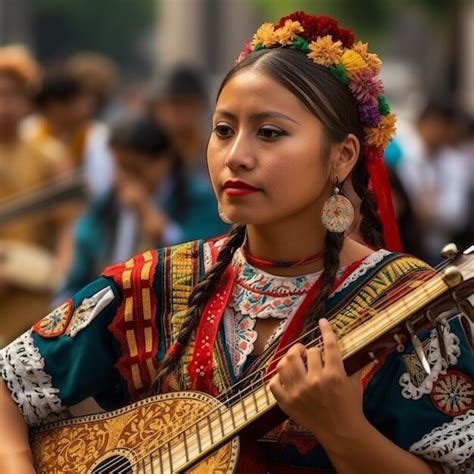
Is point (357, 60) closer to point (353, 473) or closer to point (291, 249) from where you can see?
point (291, 249)

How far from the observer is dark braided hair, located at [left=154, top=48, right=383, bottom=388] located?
3.51 meters

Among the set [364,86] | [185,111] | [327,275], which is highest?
[185,111]

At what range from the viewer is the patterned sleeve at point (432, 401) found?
3.40m

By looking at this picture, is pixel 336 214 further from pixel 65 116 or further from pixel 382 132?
pixel 65 116

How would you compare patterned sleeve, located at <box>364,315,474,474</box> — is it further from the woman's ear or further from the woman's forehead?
the woman's forehead

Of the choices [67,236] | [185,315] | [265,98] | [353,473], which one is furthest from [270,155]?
[67,236]

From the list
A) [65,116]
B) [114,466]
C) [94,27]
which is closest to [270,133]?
[114,466]

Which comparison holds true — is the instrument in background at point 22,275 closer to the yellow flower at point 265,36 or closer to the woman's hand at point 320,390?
the yellow flower at point 265,36

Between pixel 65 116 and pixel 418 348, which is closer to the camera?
pixel 418 348

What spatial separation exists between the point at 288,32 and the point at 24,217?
5.04m

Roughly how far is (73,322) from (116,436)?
0.29 m

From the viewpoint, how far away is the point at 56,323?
3762mm

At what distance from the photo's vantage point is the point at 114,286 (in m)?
3.72

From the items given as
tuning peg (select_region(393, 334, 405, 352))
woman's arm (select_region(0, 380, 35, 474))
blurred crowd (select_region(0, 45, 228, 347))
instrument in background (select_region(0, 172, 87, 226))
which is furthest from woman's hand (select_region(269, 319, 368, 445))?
instrument in background (select_region(0, 172, 87, 226))
